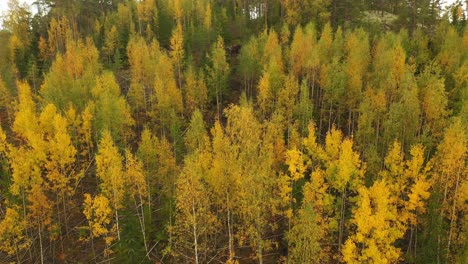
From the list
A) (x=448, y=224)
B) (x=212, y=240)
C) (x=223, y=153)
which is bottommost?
(x=212, y=240)

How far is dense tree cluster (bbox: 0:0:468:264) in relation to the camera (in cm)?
3256

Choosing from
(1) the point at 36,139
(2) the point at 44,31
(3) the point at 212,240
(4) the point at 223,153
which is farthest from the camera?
(2) the point at 44,31

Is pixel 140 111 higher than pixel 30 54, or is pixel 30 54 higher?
pixel 30 54

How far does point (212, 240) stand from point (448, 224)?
75.5 feet

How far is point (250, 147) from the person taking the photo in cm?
2780

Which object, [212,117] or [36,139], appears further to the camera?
[212,117]

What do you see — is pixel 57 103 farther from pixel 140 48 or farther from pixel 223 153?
pixel 223 153

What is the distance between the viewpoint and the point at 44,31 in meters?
92.9

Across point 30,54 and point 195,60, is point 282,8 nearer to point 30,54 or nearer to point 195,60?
point 195,60

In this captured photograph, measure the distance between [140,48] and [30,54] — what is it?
117 ft

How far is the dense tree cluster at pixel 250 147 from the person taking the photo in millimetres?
32562

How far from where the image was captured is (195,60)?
75500 mm

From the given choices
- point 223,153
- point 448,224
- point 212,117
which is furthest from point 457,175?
point 212,117

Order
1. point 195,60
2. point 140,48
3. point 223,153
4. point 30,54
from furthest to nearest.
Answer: point 30,54, point 195,60, point 140,48, point 223,153
